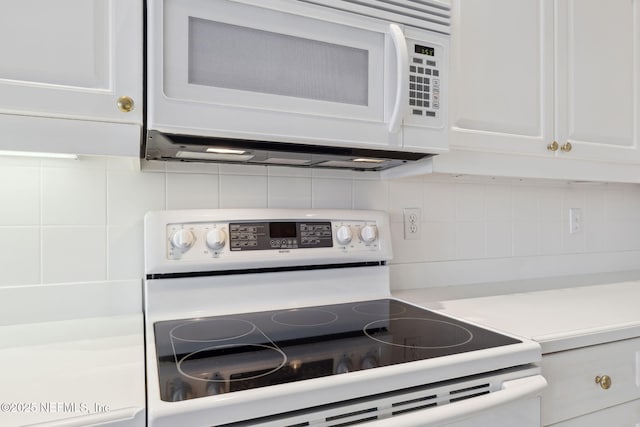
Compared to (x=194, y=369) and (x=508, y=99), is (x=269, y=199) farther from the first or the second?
(x=508, y=99)

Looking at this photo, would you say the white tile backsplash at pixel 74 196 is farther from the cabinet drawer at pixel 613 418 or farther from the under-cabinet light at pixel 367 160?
the cabinet drawer at pixel 613 418

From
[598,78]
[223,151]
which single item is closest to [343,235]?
[223,151]

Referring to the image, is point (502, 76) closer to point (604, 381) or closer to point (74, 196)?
point (604, 381)

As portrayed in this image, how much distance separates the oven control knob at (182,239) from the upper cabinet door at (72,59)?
34cm

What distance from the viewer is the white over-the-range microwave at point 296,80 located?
86cm

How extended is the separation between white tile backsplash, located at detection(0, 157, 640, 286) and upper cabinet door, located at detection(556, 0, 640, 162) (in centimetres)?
32

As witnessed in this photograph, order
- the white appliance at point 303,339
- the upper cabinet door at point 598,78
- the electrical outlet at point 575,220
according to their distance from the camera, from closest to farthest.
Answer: the white appliance at point 303,339 < the upper cabinet door at point 598,78 < the electrical outlet at point 575,220

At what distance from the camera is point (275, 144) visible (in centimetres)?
100

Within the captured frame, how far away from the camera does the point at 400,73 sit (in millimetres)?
1024

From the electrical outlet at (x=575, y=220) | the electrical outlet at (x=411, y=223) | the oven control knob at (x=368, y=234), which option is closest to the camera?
the oven control knob at (x=368, y=234)

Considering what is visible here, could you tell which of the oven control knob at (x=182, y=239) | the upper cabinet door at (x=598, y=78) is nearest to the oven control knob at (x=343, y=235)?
the oven control knob at (x=182, y=239)

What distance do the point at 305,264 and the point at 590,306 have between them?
0.87 m

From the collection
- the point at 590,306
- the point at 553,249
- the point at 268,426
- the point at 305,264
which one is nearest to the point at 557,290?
the point at 590,306

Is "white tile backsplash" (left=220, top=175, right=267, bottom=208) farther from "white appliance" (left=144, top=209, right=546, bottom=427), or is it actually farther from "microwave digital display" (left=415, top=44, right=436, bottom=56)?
"microwave digital display" (left=415, top=44, right=436, bottom=56)
